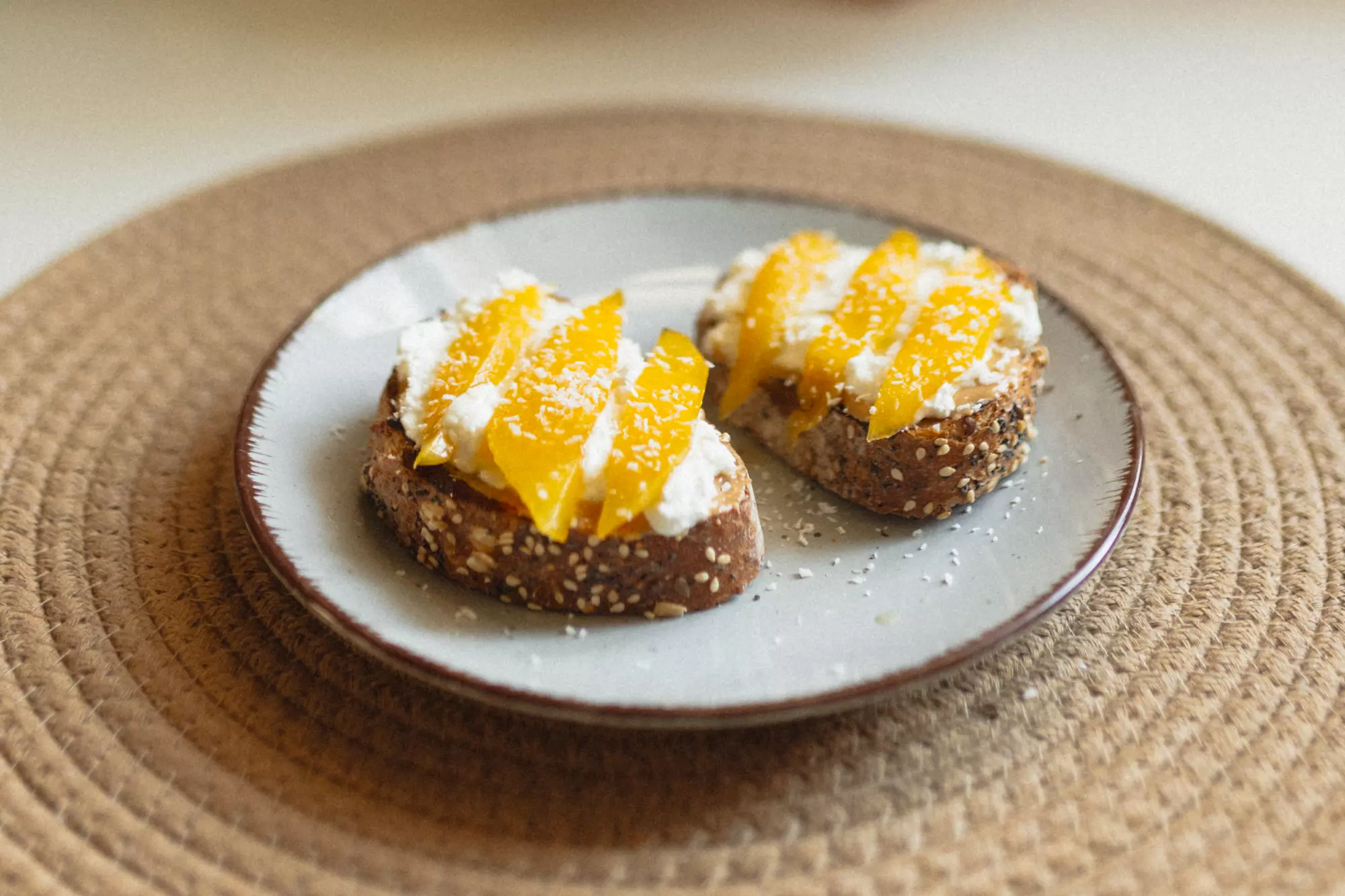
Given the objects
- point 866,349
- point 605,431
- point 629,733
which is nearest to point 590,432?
point 605,431

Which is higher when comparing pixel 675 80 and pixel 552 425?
pixel 675 80

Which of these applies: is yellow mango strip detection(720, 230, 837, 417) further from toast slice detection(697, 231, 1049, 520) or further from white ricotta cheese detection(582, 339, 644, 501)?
white ricotta cheese detection(582, 339, 644, 501)

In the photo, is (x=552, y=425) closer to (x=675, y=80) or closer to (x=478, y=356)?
(x=478, y=356)

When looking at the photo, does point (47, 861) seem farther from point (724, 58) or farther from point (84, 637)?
point (724, 58)

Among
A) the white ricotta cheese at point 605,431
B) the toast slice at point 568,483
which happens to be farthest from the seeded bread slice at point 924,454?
the white ricotta cheese at point 605,431

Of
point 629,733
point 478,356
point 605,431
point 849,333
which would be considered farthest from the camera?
point 849,333

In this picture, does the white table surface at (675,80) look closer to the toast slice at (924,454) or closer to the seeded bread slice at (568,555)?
the toast slice at (924,454)

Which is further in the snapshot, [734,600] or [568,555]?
[734,600]
